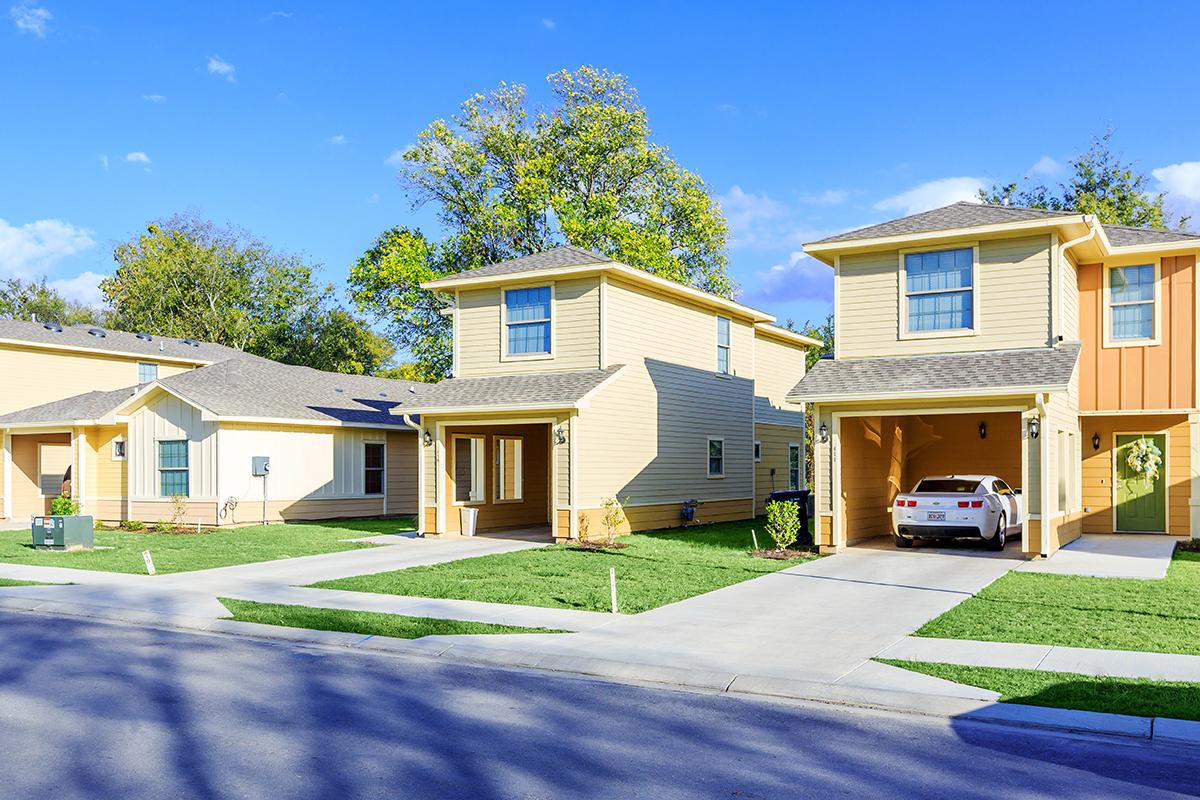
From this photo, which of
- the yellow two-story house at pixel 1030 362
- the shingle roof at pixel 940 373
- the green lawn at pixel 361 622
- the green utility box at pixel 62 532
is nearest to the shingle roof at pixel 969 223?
the yellow two-story house at pixel 1030 362

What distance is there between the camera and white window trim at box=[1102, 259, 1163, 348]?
69.1ft

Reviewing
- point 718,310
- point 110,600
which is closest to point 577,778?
point 110,600

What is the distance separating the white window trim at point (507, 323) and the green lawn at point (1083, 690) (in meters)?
15.2

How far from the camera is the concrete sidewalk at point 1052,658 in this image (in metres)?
9.45

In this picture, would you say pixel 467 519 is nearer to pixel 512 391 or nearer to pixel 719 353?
pixel 512 391

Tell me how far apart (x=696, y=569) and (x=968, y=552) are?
5.72m

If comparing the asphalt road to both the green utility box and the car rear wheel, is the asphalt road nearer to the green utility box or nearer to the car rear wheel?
the car rear wheel

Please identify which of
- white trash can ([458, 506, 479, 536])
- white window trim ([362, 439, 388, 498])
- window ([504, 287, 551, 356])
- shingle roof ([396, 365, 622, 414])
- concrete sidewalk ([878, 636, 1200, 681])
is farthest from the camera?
white window trim ([362, 439, 388, 498])

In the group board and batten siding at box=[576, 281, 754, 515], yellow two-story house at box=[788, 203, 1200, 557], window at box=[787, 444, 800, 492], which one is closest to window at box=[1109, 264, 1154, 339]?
yellow two-story house at box=[788, 203, 1200, 557]

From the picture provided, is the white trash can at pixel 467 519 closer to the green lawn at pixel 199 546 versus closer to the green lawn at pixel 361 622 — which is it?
the green lawn at pixel 199 546

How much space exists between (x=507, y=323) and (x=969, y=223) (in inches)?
413

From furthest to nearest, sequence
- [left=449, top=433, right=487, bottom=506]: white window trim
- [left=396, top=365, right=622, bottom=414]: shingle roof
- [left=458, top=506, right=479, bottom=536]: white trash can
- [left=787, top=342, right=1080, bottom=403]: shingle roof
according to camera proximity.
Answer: [left=449, top=433, right=487, bottom=506]: white window trim
[left=458, top=506, right=479, bottom=536]: white trash can
[left=396, top=365, right=622, bottom=414]: shingle roof
[left=787, top=342, right=1080, bottom=403]: shingle roof

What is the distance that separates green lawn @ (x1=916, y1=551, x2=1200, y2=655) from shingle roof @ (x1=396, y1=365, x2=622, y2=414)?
976cm

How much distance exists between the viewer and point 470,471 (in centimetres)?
2659
